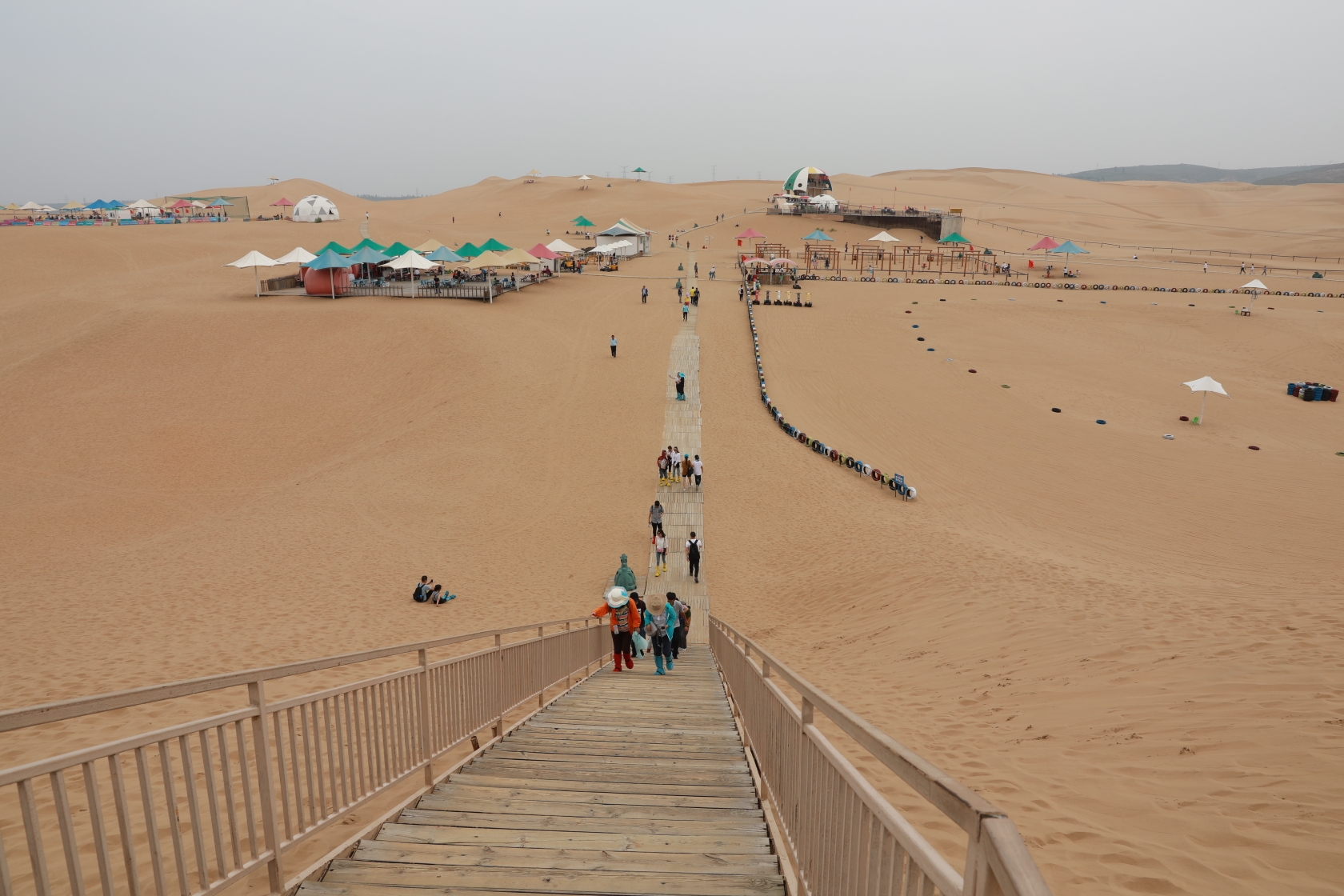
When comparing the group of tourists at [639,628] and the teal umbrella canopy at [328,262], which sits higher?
the teal umbrella canopy at [328,262]

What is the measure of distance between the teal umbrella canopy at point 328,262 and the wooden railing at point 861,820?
36.2 m

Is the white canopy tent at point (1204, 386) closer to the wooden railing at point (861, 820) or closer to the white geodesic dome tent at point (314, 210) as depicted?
the wooden railing at point (861, 820)

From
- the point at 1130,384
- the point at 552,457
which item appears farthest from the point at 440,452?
the point at 1130,384

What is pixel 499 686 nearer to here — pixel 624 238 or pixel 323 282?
pixel 323 282

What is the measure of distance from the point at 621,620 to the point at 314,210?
75.7 meters

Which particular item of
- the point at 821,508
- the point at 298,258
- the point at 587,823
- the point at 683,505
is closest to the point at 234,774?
the point at 587,823

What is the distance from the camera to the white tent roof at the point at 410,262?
1442 inches

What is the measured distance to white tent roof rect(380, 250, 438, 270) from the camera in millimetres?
36625

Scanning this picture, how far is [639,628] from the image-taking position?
11.2 meters

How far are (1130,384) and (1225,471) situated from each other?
32.7 ft

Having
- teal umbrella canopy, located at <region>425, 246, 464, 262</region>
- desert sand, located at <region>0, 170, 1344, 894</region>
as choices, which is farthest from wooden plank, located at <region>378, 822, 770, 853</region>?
teal umbrella canopy, located at <region>425, 246, 464, 262</region>

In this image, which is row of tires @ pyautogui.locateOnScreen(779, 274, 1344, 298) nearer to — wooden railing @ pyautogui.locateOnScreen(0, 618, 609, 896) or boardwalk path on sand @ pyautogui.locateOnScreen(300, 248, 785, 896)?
wooden railing @ pyautogui.locateOnScreen(0, 618, 609, 896)

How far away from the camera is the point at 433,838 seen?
3.89 meters

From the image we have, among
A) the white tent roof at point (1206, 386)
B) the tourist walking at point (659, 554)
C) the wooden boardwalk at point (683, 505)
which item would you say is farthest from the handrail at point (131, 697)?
the white tent roof at point (1206, 386)
